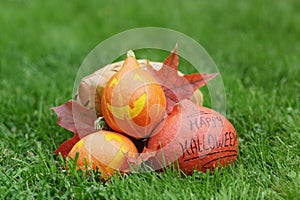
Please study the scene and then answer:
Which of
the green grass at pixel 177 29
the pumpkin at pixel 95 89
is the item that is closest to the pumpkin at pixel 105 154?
the green grass at pixel 177 29

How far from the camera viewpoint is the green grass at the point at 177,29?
177 centimetres

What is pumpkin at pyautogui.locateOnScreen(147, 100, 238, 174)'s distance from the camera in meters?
1.88

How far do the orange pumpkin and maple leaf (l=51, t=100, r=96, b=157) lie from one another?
0.51ft

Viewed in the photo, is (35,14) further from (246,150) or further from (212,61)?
(246,150)

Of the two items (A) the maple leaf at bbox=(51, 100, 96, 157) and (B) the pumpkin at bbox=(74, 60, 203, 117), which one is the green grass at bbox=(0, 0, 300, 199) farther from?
(B) the pumpkin at bbox=(74, 60, 203, 117)

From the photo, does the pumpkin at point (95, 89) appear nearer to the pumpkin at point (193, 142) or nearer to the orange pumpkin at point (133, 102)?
the orange pumpkin at point (133, 102)

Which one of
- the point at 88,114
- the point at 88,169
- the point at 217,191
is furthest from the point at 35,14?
the point at 217,191

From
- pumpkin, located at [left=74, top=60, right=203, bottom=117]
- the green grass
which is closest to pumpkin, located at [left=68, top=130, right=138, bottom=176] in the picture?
the green grass

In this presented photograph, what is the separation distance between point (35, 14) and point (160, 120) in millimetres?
2990

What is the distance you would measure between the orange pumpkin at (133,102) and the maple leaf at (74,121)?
16 cm

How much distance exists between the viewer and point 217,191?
1.78 metres

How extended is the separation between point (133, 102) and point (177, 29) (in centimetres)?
245

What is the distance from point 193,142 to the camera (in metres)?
1.89

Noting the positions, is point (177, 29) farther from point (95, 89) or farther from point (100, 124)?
point (100, 124)
